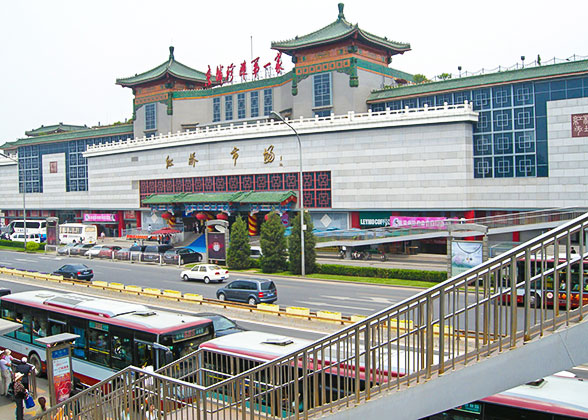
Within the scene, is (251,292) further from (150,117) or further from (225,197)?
(150,117)

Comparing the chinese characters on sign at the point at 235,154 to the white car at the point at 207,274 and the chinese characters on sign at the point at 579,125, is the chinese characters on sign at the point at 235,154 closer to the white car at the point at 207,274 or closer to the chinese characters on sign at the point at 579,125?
A: the white car at the point at 207,274

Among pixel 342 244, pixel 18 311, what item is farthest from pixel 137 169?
pixel 18 311

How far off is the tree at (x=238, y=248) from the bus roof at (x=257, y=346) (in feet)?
90.5

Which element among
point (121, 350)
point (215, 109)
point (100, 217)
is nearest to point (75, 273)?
point (121, 350)

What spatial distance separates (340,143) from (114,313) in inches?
1374

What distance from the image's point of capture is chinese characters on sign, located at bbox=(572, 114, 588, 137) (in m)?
38.3

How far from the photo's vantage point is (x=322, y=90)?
5112cm

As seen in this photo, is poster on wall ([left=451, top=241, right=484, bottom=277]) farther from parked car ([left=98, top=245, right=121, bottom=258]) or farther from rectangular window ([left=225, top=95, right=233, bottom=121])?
rectangular window ([left=225, top=95, right=233, bottom=121])

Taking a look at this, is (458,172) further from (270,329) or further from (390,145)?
(270,329)

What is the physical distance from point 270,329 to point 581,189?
2844 cm

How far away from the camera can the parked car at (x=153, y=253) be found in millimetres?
43906

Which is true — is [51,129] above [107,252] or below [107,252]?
above

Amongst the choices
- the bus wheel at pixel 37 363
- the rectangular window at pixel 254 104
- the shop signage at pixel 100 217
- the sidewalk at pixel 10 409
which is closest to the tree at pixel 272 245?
the bus wheel at pixel 37 363

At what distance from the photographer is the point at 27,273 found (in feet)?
112
